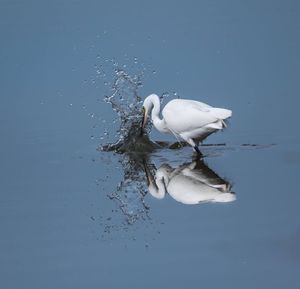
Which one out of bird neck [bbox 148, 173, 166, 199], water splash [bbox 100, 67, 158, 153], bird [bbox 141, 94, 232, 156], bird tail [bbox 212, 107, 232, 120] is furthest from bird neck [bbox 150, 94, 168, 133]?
bird neck [bbox 148, 173, 166, 199]

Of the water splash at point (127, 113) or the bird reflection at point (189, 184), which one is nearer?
the bird reflection at point (189, 184)

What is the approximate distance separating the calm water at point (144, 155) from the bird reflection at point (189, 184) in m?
0.06

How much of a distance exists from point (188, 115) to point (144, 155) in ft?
2.29

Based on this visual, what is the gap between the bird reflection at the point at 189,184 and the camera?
30.8ft

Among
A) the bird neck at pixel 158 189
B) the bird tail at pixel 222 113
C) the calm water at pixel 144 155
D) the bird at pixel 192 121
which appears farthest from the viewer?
the bird at pixel 192 121

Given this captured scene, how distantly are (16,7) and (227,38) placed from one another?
178 inches

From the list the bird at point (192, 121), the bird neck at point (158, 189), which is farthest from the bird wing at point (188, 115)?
the bird neck at point (158, 189)

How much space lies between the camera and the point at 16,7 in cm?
1823

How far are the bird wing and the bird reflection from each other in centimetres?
49

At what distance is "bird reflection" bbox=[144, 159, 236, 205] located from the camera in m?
9.39

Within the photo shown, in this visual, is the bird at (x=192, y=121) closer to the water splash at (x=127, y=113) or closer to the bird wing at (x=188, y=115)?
the bird wing at (x=188, y=115)

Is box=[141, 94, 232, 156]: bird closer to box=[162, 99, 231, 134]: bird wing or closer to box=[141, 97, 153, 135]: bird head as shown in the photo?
box=[162, 99, 231, 134]: bird wing

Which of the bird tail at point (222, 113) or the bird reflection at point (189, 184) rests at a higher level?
the bird tail at point (222, 113)

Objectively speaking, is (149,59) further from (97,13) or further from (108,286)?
(108,286)
